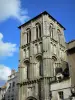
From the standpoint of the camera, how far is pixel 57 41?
3750 cm

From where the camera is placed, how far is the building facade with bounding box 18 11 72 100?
28234 mm

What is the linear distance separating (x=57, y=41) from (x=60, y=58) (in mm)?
3600

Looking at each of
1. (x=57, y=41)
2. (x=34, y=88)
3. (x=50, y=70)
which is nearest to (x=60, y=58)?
(x=57, y=41)

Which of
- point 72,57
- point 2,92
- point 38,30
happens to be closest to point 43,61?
point 72,57

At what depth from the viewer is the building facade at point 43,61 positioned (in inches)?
1112

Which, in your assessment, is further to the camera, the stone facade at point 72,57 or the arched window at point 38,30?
the arched window at point 38,30

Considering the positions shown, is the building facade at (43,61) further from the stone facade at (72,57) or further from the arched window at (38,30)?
the stone facade at (72,57)

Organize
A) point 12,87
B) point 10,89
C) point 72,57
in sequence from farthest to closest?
point 10,89, point 12,87, point 72,57

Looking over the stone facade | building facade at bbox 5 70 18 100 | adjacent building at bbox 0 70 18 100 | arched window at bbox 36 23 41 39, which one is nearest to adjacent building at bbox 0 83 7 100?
adjacent building at bbox 0 70 18 100

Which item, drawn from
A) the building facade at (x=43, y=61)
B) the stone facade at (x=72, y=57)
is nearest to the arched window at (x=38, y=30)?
the building facade at (x=43, y=61)

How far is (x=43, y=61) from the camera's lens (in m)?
32.3

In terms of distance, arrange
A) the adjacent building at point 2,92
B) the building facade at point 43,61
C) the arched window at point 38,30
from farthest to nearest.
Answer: the adjacent building at point 2,92
the arched window at point 38,30
the building facade at point 43,61

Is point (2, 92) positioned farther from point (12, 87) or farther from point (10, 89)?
point (12, 87)

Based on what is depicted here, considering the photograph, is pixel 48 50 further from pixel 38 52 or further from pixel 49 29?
pixel 49 29
